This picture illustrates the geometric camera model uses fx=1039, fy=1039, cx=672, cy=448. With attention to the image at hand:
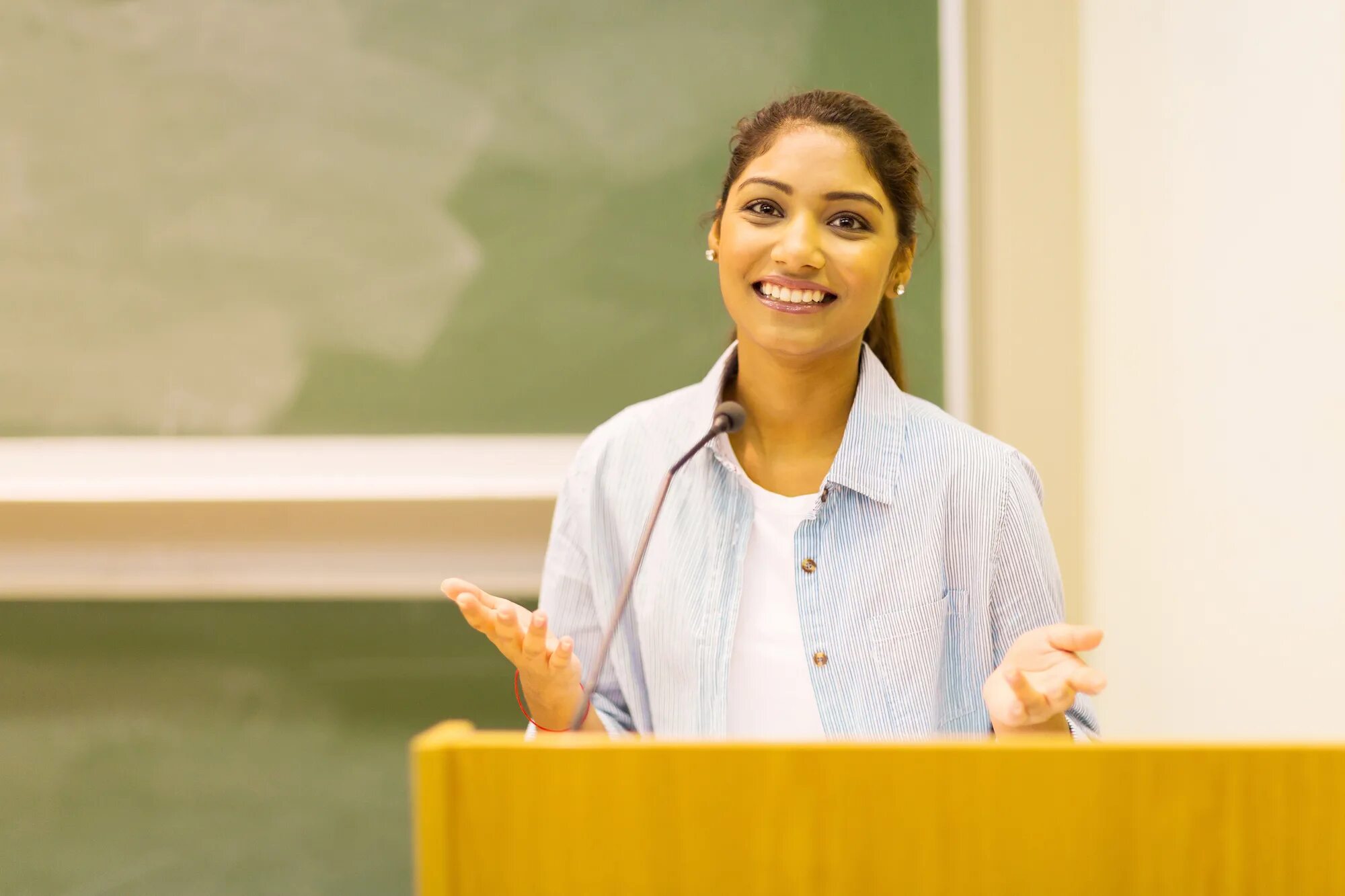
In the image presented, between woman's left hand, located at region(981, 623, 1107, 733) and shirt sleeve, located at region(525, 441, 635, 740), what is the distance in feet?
1.81

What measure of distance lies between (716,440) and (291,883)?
126cm

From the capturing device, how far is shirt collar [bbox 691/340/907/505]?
1270 mm

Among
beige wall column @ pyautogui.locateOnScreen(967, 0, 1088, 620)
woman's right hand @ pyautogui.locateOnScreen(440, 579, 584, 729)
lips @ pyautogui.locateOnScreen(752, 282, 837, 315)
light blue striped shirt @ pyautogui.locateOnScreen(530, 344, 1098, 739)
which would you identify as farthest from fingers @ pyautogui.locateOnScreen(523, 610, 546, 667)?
beige wall column @ pyautogui.locateOnScreen(967, 0, 1088, 620)

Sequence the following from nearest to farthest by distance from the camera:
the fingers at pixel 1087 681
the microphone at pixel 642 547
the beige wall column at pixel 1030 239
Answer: the fingers at pixel 1087 681 < the microphone at pixel 642 547 < the beige wall column at pixel 1030 239

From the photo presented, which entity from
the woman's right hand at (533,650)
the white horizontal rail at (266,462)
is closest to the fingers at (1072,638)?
the woman's right hand at (533,650)

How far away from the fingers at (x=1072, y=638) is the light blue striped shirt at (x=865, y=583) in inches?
13.2

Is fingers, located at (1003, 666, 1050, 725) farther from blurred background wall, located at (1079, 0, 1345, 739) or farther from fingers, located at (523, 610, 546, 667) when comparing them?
blurred background wall, located at (1079, 0, 1345, 739)

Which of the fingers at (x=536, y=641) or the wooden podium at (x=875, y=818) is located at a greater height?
the fingers at (x=536, y=641)

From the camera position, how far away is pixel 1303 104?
1.24m

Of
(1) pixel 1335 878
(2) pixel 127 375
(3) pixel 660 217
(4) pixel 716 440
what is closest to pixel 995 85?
(3) pixel 660 217

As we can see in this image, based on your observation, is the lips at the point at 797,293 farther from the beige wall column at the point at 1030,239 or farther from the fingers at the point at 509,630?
the beige wall column at the point at 1030,239

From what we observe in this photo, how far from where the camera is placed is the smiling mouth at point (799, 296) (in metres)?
1.26

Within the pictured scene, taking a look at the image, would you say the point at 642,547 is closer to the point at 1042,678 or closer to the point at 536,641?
the point at 536,641

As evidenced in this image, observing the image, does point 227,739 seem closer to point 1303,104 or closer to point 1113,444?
point 1113,444
